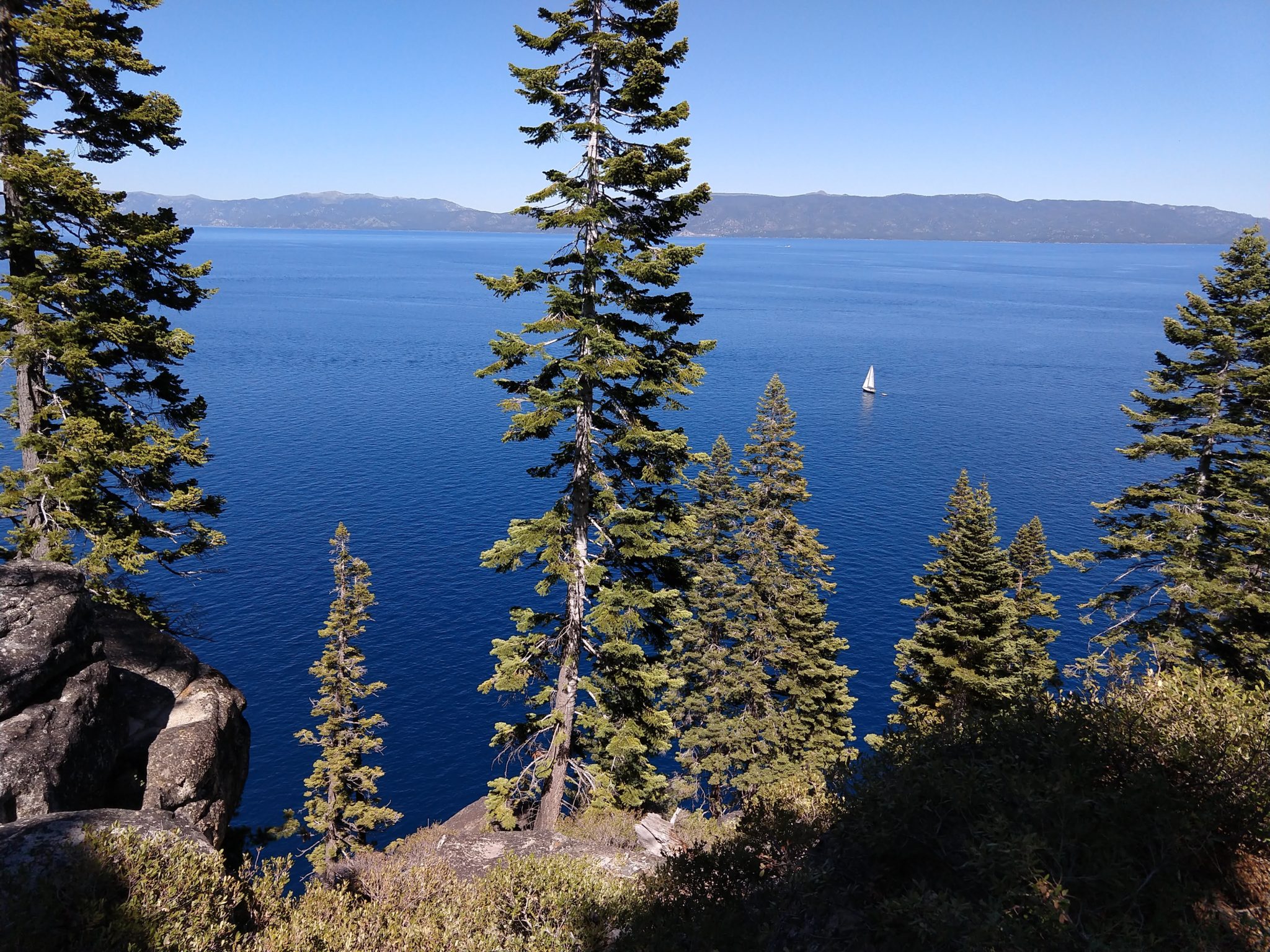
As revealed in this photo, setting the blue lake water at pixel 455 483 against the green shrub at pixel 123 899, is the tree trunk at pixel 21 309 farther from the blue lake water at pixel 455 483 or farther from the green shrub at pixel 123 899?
the green shrub at pixel 123 899

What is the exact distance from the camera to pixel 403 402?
111125 mm

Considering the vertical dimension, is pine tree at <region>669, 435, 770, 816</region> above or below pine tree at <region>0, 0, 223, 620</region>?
below

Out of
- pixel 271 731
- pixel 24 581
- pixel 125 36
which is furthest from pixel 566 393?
pixel 271 731

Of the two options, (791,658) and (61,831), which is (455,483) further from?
(61,831)

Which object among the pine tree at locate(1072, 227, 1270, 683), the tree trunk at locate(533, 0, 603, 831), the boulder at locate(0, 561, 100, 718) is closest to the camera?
the boulder at locate(0, 561, 100, 718)

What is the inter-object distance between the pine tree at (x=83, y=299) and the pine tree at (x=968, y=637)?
91.6ft

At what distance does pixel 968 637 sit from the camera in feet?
96.4

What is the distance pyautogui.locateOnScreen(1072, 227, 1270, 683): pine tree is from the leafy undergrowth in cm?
1413

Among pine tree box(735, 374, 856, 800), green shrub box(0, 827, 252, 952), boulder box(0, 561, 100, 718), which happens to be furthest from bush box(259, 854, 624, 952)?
pine tree box(735, 374, 856, 800)

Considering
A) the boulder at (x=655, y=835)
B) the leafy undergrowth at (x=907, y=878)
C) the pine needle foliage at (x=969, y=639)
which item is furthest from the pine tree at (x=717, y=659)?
the leafy undergrowth at (x=907, y=878)

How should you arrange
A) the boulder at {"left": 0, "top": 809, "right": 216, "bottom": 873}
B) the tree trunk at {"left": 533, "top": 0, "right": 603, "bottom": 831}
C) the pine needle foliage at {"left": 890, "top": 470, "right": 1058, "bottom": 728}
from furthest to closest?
the pine needle foliage at {"left": 890, "top": 470, "right": 1058, "bottom": 728} → the tree trunk at {"left": 533, "top": 0, "right": 603, "bottom": 831} → the boulder at {"left": 0, "top": 809, "right": 216, "bottom": 873}

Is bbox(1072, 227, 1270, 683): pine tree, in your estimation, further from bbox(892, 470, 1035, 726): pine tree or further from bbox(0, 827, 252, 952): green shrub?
bbox(0, 827, 252, 952): green shrub

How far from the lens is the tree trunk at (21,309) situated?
1617 cm

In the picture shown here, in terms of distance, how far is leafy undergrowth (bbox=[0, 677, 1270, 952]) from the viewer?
24.6ft
